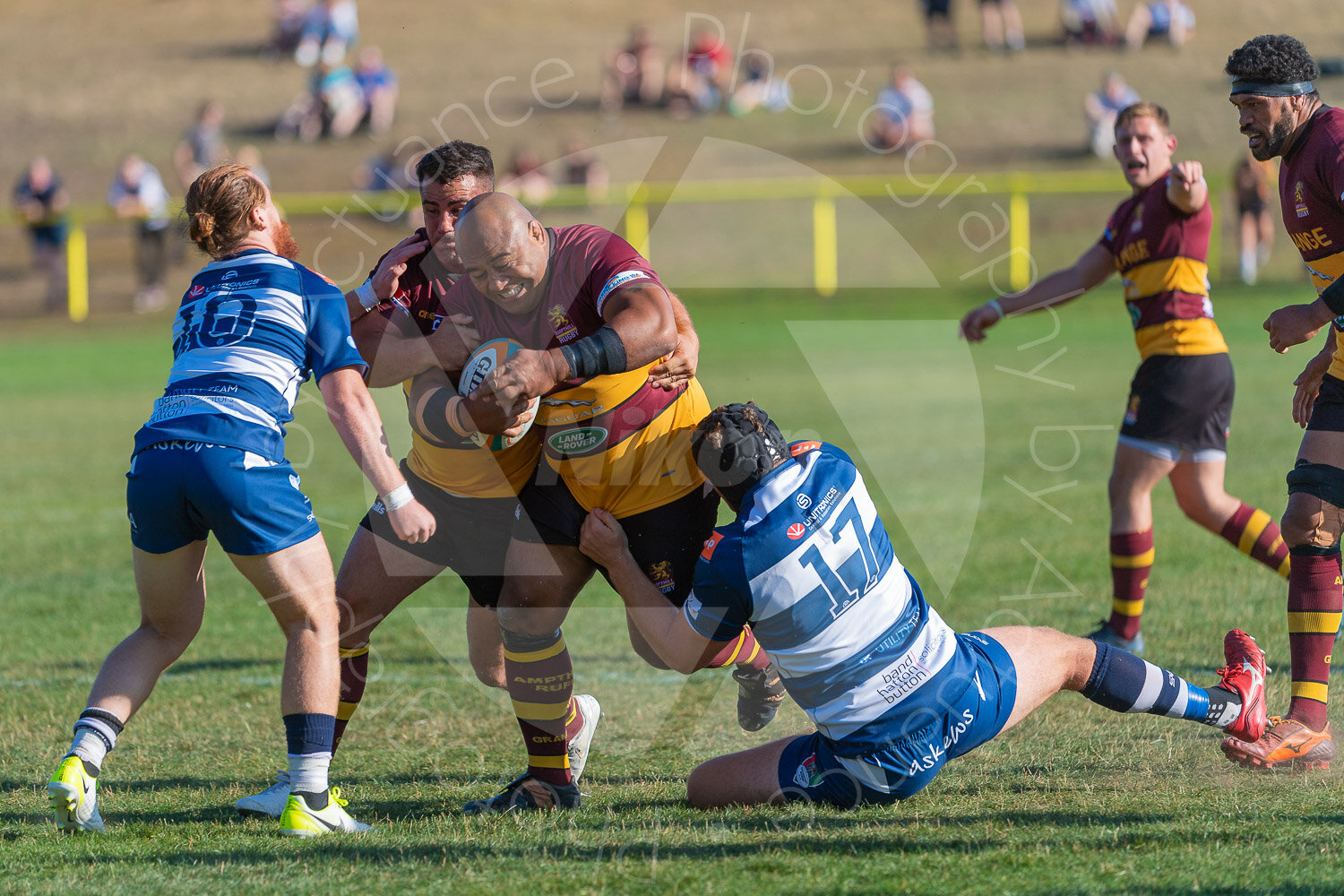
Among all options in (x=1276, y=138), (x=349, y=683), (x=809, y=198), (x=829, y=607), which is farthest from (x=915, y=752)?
(x=809, y=198)

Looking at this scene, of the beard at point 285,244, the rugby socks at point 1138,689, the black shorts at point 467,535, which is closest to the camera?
the rugby socks at point 1138,689

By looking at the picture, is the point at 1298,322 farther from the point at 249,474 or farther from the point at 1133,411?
the point at 249,474

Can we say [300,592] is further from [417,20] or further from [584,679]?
[417,20]

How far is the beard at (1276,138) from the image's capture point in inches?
179

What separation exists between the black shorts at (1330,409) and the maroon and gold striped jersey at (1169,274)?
168cm

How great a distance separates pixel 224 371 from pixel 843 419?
9934 millimetres

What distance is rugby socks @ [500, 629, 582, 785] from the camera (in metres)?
4.50

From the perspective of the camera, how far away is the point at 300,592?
408 centimetres

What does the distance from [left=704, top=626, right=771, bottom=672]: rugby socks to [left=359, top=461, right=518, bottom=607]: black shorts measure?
868 mm

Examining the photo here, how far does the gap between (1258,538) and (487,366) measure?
399 centimetres

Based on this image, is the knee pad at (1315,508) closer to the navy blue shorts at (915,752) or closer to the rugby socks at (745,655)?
the navy blue shorts at (915,752)

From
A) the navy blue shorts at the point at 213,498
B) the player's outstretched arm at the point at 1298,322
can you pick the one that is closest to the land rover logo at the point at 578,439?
the navy blue shorts at the point at 213,498

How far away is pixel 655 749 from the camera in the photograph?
16.8ft

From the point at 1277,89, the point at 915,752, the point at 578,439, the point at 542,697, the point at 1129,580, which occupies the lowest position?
the point at 1129,580
